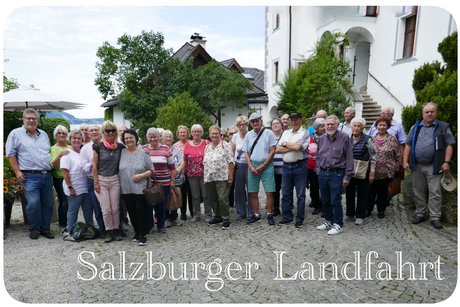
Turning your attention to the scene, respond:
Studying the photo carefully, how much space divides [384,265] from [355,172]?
153cm

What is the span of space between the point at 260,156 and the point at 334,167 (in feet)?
3.50

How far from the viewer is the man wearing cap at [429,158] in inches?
160

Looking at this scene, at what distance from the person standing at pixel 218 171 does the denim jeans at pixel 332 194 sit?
1340mm

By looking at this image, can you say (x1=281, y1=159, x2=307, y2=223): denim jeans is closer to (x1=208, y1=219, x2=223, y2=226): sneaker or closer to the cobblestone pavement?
the cobblestone pavement

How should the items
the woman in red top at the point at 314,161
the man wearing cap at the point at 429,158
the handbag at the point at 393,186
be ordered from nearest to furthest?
the man wearing cap at the point at 429,158 < the handbag at the point at 393,186 < the woman in red top at the point at 314,161

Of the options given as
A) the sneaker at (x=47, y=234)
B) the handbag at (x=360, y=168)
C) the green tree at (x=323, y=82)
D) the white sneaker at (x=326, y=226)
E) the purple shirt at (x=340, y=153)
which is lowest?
the sneaker at (x=47, y=234)

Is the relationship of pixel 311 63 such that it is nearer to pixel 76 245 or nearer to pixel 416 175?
pixel 416 175

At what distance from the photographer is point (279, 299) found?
2.78 metres

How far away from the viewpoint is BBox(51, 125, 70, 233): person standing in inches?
169

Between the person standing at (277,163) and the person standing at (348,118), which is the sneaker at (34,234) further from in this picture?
the person standing at (348,118)

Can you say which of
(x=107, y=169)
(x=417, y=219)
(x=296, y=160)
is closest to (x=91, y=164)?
(x=107, y=169)

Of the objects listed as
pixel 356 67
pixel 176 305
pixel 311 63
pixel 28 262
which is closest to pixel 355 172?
pixel 176 305

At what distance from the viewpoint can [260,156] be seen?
468cm

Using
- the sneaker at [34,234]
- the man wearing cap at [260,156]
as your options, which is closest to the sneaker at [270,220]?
the man wearing cap at [260,156]
